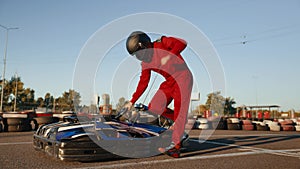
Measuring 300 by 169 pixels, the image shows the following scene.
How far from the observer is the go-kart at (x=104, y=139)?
12.5 ft

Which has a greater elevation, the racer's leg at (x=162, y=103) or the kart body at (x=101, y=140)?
the racer's leg at (x=162, y=103)

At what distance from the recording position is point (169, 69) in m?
4.98

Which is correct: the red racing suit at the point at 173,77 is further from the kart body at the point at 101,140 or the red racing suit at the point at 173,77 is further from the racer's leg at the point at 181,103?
the kart body at the point at 101,140

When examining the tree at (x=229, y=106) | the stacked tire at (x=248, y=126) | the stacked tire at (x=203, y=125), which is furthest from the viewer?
the tree at (x=229, y=106)

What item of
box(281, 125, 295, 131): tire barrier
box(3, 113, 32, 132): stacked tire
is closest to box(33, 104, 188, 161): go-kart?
box(3, 113, 32, 132): stacked tire

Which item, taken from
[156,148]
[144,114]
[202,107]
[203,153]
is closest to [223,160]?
[203,153]

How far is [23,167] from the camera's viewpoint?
3.62 meters

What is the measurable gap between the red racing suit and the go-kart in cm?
→ 33

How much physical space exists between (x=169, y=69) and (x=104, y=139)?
1.82m

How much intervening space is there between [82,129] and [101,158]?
55 centimetres

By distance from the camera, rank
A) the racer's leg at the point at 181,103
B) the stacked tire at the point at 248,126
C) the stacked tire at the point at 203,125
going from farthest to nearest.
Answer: the stacked tire at the point at 248,126
the stacked tire at the point at 203,125
the racer's leg at the point at 181,103

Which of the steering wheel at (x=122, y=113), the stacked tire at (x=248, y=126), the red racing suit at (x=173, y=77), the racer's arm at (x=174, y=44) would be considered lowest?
the stacked tire at (x=248, y=126)

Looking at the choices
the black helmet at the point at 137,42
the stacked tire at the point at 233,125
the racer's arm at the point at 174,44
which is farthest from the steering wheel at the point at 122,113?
the stacked tire at the point at 233,125

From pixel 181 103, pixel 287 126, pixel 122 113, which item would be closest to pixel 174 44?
pixel 181 103
